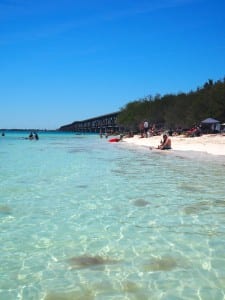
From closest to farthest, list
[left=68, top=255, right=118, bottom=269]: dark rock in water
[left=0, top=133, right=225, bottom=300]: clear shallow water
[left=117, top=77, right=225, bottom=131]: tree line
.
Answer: [left=0, top=133, right=225, bottom=300]: clear shallow water < [left=68, top=255, right=118, bottom=269]: dark rock in water < [left=117, top=77, right=225, bottom=131]: tree line

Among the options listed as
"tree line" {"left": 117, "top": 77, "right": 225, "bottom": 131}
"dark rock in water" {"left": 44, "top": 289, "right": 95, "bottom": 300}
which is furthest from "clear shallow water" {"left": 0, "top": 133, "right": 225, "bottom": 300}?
"tree line" {"left": 117, "top": 77, "right": 225, "bottom": 131}

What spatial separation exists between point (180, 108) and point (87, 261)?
7854 cm

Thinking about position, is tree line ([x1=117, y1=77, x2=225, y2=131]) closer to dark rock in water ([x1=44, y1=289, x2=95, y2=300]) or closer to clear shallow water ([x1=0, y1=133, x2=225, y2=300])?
clear shallow water ([x1=0, y1=133, x2=225, y2=300])

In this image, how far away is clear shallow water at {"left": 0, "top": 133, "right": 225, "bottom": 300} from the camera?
5707mm

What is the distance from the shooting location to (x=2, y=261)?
671 cm

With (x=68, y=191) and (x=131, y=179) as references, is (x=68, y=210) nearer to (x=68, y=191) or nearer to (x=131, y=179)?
(x=68, y=191)

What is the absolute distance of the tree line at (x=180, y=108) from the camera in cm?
6438

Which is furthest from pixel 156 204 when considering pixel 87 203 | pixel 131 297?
pixel 131 297

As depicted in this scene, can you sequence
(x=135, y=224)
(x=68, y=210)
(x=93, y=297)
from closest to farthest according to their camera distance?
(x=93, y=297), (x=135, y=224), (x=68, y=210)

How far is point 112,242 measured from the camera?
7.77m

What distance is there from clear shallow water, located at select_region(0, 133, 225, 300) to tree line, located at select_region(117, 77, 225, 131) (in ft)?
171

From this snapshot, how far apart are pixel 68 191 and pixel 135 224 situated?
5103 mm

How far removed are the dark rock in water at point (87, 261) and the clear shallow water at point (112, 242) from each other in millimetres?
17

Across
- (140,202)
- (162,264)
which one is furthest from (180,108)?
(162,264)
